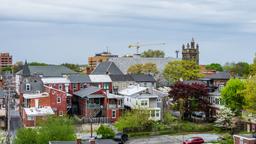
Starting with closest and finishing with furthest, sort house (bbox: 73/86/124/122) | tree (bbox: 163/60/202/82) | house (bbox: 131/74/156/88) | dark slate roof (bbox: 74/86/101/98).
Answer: house (bbox: 73/86/124/122)
dark slate roof (bbox: 74/86/101/98)
house (bbox: 131/74/156/88)
tree (bbox: 163/60/202/82)

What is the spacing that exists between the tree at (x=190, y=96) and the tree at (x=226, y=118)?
17.6ft

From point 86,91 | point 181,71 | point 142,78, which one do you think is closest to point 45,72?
point 86,91

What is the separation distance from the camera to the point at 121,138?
181 ft

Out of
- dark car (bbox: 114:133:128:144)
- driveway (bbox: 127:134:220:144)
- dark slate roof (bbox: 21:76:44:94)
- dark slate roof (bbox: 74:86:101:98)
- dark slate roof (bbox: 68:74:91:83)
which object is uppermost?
dark slate roof (bbox: 68:74:91:83)

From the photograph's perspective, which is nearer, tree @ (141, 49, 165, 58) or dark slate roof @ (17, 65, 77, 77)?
dark slate roof @ (17, 65, 77, 77)

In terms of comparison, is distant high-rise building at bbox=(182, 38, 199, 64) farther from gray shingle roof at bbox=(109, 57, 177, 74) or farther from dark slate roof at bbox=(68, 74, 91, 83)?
dark slate roof at bbox=(68, 74, 91, 83)

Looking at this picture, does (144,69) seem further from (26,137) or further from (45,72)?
(26,137)

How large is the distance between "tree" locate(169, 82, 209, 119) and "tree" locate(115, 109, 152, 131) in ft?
25.2

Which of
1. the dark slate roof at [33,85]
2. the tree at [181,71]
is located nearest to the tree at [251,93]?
the dark slate roof at [33,85]

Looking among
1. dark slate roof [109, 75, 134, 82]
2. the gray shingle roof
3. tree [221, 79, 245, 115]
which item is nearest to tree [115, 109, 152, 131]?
tree [221, 79, 245, 115]

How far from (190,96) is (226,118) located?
7160 mm

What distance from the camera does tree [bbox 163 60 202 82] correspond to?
330ft

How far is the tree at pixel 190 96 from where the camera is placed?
66.8 m

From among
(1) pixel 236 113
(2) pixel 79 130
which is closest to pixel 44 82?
(2) pixel 79 130
